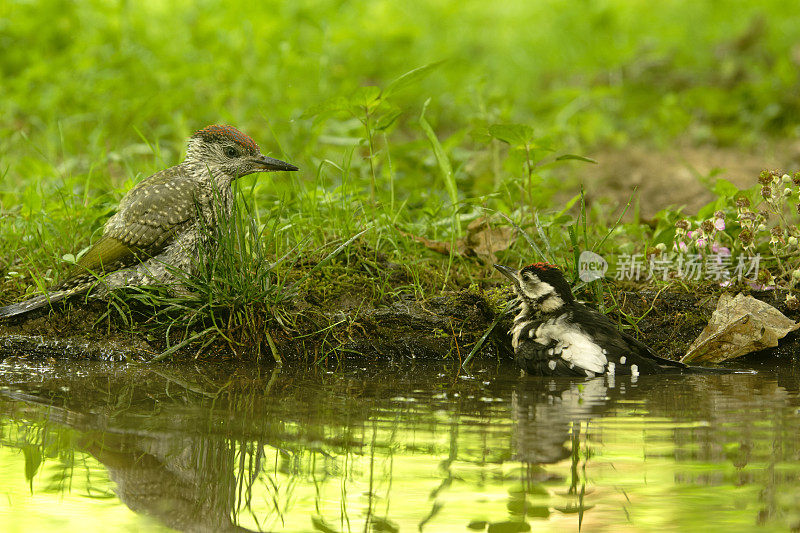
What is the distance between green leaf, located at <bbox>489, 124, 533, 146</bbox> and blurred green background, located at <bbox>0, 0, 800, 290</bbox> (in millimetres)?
118

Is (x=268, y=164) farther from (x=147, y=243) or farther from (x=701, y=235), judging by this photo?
(x=701, y=235)

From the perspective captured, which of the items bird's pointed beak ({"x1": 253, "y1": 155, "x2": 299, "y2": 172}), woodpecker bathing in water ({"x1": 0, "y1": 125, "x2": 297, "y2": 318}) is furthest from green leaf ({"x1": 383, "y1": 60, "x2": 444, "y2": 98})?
woodpecker bathing in water ({"x1": 0, "y1": 125, "x2": 297, "y2": 318})

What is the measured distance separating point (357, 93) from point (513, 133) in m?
1.02

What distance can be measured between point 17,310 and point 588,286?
337cm

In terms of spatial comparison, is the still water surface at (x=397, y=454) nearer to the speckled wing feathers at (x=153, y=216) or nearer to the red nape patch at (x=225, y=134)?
the speckled wing feathers at (x=153, y=216)

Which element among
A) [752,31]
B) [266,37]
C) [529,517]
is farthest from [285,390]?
[752,31]

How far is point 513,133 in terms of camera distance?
17.9ft

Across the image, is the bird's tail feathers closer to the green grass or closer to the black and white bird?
the green grass

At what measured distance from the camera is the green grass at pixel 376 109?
222 inches

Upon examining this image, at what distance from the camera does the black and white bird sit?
4.51 m

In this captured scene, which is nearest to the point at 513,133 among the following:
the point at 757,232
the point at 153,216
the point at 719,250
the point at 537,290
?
the point at 537,290

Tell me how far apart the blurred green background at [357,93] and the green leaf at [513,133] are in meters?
0.12

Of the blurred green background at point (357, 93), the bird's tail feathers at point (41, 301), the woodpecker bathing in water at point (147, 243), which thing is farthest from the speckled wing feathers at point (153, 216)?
the blurred green background at point (357, 93)

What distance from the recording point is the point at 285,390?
4.18m
